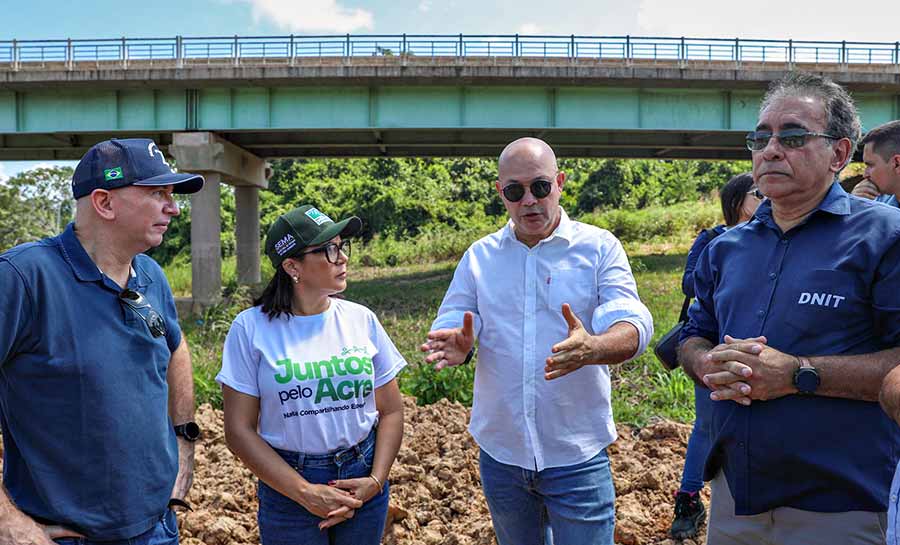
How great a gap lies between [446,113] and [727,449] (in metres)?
19.4

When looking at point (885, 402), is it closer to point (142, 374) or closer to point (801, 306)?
point (801, 306)

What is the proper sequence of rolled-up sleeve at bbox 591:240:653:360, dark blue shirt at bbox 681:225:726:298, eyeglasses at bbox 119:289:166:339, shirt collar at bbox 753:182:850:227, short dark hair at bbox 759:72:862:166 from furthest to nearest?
1. dark blue shirt at bbox 681:225:726:298
2. rolled-up sleeve at bbox 591:240:653:360
3. eyeglasses at bbox 119:289:166:339
4. short dark hair at bbox 759:72:862:166
5. shirt collar at bbox 753:182:850:227

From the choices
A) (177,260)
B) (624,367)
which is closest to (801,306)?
(624,367)

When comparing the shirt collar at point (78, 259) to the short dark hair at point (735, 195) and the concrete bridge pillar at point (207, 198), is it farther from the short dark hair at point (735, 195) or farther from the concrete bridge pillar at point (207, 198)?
the concrete bridge pillar at point (207, 198)

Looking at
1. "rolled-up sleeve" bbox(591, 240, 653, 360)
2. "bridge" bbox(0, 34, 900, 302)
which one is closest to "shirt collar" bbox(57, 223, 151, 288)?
"rolled-up sleeve" bbox(591, 240, 653, 360)

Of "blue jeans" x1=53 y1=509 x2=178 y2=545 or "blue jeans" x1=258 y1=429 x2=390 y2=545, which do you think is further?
"blue jeans" x1=258 y1=429 x2=390 y2=545

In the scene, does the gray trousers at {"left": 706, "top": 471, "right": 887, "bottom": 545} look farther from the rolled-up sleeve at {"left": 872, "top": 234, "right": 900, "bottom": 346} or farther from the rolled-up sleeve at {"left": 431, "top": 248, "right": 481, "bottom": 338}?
the rolled-up sleeve at {"left": 431, "top": 248, "right": 481, "bottom": 338}

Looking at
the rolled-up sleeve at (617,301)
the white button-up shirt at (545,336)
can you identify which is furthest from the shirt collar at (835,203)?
the white button-up shirt at (545,336)

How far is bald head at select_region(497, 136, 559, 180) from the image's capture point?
314 cm

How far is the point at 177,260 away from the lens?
1497 inches

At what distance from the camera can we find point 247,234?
27.1 m

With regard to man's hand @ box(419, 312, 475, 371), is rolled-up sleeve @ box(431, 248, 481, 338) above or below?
above

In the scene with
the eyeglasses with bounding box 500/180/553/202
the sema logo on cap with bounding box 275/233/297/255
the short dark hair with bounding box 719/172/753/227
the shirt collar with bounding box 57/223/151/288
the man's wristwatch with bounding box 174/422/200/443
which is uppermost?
the short dark hair with bounding box 719/172/753/227

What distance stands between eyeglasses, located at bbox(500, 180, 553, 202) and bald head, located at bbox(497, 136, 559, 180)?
0.06 m
